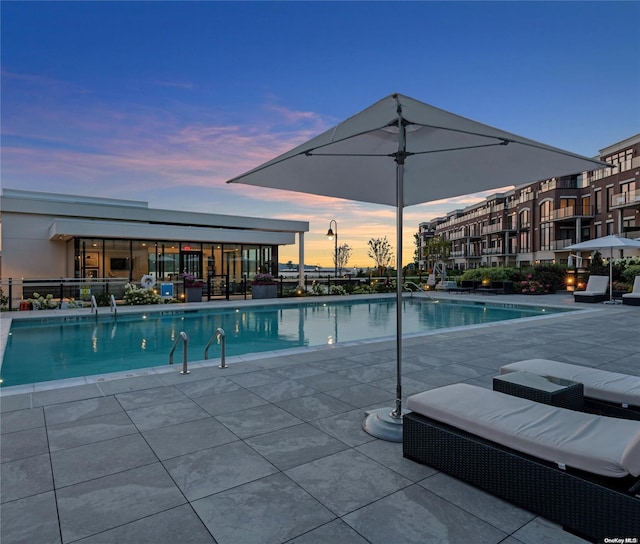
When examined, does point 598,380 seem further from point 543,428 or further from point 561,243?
point 561,243

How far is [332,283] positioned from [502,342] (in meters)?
15.3

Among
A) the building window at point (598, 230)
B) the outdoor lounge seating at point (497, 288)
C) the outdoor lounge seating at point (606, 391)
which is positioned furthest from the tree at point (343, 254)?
the outdoor lounge seating at point (606, 391)

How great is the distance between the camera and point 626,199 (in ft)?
104

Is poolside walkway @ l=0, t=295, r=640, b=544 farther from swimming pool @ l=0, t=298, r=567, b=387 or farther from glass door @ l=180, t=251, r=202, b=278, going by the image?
glass door @ l=180, t=251, r=202, b=278

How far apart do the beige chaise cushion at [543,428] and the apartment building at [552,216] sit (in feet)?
84.9

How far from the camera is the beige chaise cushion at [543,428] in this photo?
2.07 m

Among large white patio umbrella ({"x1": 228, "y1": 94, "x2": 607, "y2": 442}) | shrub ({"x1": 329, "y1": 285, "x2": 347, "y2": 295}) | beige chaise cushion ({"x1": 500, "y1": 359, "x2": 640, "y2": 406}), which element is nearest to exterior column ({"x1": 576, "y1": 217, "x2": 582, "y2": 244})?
shrub ({"x1": 329, "y1": 285, "x2": 347, "y2": 295})

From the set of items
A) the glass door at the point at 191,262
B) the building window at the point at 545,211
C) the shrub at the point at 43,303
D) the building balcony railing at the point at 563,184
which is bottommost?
the shrub at the point at 43,303

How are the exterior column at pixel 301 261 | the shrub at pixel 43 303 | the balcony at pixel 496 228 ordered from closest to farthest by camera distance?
the shrub at pixel 43 303
the exterior column at pixel 301 261
the balcony at pixel 496 228

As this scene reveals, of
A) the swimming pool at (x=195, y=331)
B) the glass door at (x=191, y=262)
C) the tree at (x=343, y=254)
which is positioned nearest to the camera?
the swimming pool at (x=195, y=331)

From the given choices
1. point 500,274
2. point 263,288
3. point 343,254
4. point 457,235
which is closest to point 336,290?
point 263,288

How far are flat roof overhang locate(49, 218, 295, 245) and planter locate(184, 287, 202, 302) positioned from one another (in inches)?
170

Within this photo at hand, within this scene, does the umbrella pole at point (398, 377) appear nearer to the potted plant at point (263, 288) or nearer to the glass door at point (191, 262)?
the potted plant at point (263, 288)

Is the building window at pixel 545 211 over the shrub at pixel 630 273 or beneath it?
over
